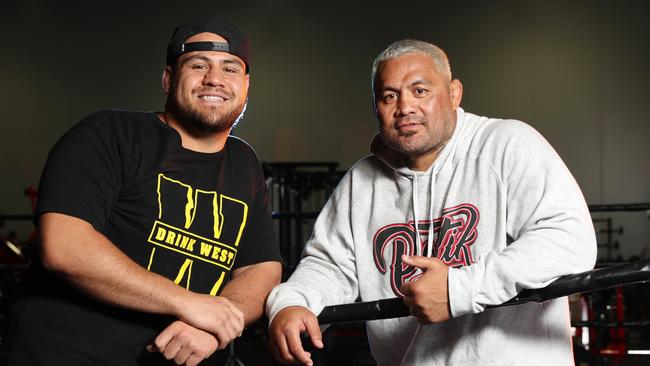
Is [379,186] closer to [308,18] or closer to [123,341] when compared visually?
[123,341]

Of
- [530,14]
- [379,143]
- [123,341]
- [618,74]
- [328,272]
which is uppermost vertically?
[530,14]

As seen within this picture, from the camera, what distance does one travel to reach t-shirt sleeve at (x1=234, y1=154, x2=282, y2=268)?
1909mm

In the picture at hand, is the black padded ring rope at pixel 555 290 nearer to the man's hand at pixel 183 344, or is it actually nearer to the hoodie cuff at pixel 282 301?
the hoodie cuff at pixel 282 301

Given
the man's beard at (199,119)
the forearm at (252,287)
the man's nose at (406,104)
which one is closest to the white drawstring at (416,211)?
the man's nose at (406,104)

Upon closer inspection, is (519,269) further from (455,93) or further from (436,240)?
(455,93)

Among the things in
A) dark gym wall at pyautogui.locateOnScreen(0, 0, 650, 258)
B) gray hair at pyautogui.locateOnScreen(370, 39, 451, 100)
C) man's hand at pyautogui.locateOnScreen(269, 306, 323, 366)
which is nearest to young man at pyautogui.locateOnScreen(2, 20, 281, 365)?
man's hand at pyautogui.locateOnScreen(269, 306, 323, 366)

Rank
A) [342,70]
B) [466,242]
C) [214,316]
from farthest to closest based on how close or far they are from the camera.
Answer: [342,70] → [466,242] → [214,316]

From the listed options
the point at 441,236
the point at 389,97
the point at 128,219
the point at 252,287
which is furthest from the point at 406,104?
the point at 128,219

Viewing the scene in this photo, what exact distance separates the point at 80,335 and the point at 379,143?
0.97 metres

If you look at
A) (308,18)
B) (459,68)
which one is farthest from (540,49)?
(308,18)

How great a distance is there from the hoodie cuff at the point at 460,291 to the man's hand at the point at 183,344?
576 millimetres

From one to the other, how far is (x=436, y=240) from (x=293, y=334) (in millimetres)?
498

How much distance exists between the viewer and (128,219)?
5.54ft

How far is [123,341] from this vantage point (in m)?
1.64
